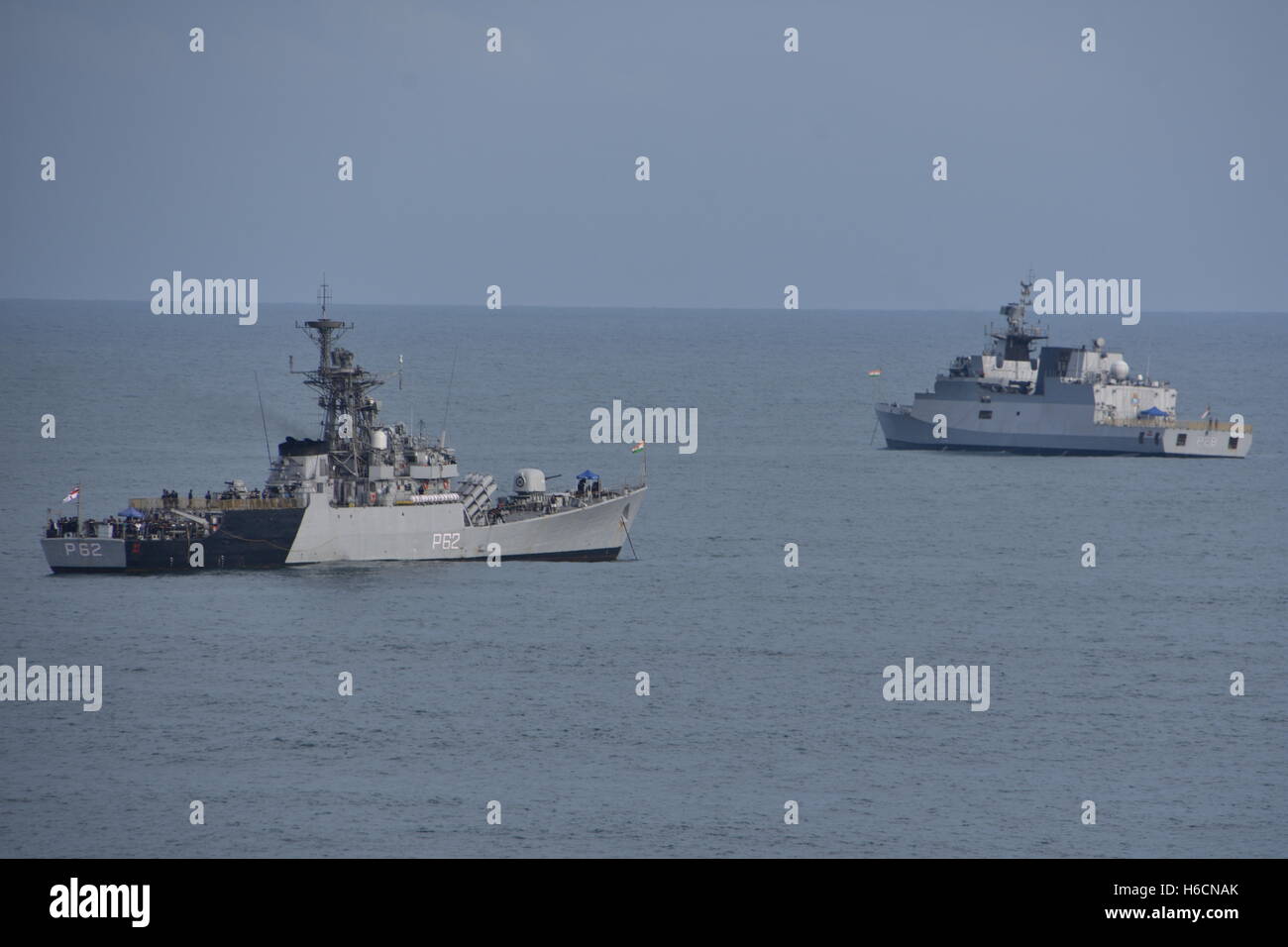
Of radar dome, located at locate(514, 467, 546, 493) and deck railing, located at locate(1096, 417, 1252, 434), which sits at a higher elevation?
deck railing, located at locate(1096, 417, 1252, 434)

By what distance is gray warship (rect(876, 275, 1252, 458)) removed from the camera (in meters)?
146

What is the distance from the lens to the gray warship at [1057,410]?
5753 inches

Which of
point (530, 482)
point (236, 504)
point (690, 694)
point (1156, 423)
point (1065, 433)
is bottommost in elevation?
point (690, 694)

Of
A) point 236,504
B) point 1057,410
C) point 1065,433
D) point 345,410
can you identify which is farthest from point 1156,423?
point 236,504

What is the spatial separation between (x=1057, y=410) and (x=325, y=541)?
76745 millimetres

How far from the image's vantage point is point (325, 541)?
A: 89062 mm

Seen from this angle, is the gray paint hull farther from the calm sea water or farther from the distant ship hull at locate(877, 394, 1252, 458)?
the calm sea water

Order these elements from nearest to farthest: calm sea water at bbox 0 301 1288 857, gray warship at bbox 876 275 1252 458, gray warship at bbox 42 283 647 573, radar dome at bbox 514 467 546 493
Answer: calm sea water at bbox 0 301 1288 857, gray warship at bbox 42 283 647 573, radar dome at bbox 514 467 546 493, gray warship at bbox 876 275 1252 458

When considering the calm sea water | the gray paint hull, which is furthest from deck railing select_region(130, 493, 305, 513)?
the gray paint hull

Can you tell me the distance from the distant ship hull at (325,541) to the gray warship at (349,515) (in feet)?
0.16

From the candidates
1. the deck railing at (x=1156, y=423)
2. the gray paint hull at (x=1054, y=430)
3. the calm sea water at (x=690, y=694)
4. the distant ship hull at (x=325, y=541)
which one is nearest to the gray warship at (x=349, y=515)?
the distant ship hull at (x=325, y=541)

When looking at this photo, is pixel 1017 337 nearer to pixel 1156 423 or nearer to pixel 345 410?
pixel 1156 423

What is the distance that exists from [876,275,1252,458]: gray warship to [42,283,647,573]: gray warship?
59.8 m

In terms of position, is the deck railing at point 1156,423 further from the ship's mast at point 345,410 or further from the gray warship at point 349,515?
the ship's mast at point 345,410
